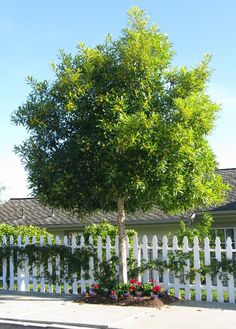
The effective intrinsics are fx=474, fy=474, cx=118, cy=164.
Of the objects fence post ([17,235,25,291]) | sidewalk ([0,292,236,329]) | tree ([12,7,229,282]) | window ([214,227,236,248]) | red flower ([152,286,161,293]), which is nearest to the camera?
sidewalk ([0,292,236,329])

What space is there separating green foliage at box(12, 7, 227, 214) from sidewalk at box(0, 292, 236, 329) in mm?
2189

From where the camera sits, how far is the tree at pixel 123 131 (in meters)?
9.61

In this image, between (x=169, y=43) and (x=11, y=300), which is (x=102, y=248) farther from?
(x=169, y=43)

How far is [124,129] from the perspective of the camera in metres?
9.38

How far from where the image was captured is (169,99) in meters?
10.4

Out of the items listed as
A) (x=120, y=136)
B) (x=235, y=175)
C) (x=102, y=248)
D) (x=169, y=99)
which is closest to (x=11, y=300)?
(x=102, y=248)

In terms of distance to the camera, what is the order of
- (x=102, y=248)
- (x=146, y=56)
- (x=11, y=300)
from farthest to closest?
(x=102, y=248)
(x=11, y=300)
(x=146, y=56)

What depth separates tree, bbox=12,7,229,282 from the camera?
961cm

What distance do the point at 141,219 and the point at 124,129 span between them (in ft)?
34.6

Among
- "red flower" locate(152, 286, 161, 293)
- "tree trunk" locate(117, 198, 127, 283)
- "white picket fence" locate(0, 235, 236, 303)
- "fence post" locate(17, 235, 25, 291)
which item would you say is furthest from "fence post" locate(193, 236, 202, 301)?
"fence post" locate(17, 235, 25, 291)

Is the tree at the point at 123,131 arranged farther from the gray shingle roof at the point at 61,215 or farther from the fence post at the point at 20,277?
the gray shingle roof at the point at 61,215

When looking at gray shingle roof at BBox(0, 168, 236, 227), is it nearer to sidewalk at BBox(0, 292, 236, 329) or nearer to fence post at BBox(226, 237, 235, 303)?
sidewalk at BBox(0, 292, 236, 329)

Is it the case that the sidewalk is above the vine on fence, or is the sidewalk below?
below

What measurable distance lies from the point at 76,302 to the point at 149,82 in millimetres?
5113
